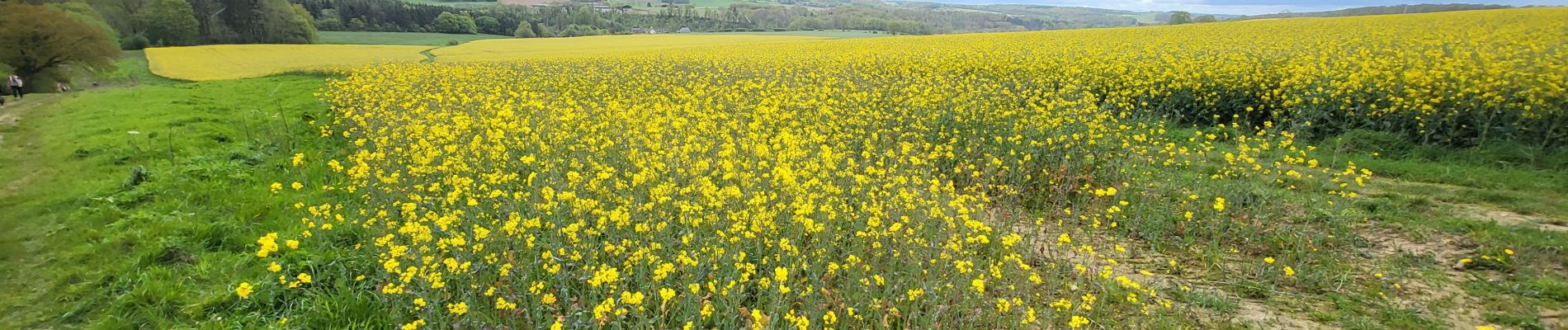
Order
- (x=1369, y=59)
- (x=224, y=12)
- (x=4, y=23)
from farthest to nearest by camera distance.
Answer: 1. (x=224, y=12)
2. (x=4, y=23)
3. (x=1369, y=59)

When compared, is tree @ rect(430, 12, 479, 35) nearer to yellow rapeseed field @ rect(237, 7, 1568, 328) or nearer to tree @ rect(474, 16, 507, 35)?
tree @ rect(474, 16, 507, 35)

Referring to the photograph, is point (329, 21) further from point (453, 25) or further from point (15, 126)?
point (15, 126)

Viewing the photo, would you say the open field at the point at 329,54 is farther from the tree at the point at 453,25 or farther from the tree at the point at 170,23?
the tree at the point at 453,25

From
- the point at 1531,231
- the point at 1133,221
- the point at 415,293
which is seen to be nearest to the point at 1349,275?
the point at 1133,221

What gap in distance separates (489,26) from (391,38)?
12.5 meters

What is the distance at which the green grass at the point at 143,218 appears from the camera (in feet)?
13.5

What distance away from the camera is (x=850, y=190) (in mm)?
5359

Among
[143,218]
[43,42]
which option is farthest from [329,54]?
[143,218]

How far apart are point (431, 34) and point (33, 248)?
55513 millimetres

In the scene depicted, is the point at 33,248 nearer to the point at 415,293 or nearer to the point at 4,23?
the point at 415,293

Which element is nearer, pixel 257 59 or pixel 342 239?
pixel 342 239

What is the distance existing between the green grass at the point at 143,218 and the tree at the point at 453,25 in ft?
163

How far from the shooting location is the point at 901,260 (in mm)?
4250

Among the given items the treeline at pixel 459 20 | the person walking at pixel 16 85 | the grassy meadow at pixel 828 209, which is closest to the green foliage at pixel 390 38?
the treeline at pixel 459 20
